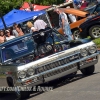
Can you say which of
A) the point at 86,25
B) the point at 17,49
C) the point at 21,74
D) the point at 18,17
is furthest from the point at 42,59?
the point at 18,17

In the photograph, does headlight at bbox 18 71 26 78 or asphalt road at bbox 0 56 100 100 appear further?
headlight at bbox 18 71 26 78

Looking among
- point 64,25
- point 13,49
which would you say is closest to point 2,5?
point 64,25

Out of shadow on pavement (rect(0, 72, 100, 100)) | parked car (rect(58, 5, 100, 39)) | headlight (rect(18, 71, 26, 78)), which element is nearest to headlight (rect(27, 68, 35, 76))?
headlight (rect(18, 71, 26, 78))

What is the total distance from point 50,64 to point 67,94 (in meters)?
0.92

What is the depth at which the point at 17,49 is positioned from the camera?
1062 centimetres

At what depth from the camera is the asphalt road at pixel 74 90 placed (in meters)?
8.70

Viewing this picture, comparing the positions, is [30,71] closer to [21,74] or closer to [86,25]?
[21,74]

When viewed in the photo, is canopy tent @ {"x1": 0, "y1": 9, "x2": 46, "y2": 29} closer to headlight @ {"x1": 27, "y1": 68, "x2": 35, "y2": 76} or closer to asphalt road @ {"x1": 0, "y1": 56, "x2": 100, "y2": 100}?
asphalt road @ {"x1": 0, "y1": 56, "x2": 100, "y2": 100}

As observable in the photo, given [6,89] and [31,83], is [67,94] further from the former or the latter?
[6,89]

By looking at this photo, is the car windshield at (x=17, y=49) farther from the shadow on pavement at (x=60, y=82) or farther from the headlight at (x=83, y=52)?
the headlight at (x=83, y=52)

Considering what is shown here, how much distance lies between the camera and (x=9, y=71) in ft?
31.6

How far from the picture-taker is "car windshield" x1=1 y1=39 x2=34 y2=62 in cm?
1051

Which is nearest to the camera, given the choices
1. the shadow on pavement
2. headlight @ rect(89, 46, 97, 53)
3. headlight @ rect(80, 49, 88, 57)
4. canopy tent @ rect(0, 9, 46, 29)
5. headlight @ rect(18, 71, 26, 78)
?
headlight @ rect(18, 71, 26, 78)

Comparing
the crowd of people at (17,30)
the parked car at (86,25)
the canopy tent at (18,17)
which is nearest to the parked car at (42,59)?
the crowd of people at (17,30)
